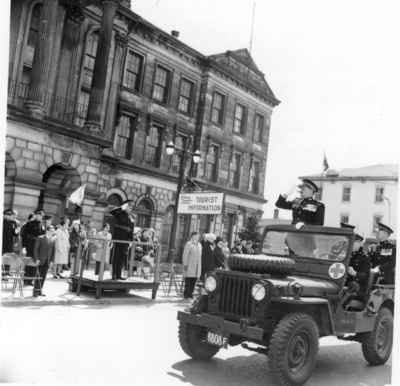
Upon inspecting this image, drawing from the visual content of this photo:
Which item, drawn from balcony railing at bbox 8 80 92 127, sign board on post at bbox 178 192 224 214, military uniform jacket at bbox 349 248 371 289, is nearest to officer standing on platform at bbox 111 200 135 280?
sign board on post at bbox 178 192 224 214

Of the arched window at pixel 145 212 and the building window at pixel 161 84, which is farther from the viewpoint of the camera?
the building window at pixel 161 84

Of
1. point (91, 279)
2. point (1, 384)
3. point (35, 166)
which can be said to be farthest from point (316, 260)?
point (35, 166)

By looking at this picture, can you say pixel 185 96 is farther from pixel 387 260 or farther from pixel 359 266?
pixel 359 266

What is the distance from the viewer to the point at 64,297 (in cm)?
1067

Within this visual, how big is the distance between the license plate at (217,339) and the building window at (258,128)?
26782 mm

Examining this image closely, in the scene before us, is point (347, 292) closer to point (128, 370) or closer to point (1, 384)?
point (128, 370)

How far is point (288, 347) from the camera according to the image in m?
5.57

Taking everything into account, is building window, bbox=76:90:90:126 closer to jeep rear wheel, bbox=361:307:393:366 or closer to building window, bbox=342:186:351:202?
building window, bbox=342:186:351:202

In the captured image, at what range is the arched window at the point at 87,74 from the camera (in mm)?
21127

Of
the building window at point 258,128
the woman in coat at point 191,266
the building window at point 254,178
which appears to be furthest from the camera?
the building window at point 254,178

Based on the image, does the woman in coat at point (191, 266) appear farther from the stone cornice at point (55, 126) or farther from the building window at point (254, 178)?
the building window at point (254, 178)

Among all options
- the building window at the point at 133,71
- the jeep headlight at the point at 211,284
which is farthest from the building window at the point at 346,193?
the building window at the point at 133,71

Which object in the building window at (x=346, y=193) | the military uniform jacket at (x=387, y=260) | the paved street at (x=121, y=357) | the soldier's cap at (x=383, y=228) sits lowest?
the paved street at (x=121, y=357)

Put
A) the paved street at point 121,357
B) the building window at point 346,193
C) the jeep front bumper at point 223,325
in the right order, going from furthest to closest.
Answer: the building window at point 346,193, the jeep front bumper at point 223,325, the paved street at point 121,357
